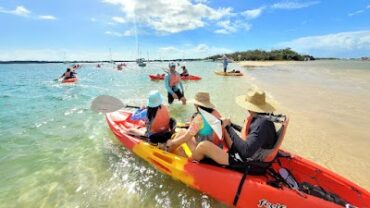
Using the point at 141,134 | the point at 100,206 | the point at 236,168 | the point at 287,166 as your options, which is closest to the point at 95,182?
the point at 100,206

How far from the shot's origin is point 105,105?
8070mm

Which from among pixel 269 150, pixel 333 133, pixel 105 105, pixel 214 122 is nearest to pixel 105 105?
pixel 105 105

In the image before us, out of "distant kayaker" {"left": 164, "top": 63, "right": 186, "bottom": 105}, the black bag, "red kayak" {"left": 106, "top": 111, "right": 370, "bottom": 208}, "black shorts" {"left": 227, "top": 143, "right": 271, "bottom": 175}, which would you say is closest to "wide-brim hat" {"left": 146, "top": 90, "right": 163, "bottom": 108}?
"red kayak" {"left": 106, "top": 111, "right": 370, "bottom": 208}

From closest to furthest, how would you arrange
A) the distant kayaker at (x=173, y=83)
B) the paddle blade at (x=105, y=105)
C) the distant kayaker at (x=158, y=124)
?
the distant kayaker at (x=158, y=124), the paddle blade at (x=105, y=105), the distant kayaker at (x=173, y=83)

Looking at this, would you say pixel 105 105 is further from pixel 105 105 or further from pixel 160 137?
pixel 160 137

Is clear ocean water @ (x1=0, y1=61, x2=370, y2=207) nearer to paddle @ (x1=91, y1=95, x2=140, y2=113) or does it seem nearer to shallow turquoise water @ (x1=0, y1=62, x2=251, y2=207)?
shallow turquoise water @ (x1=0, y1=62, x2=251, y2=207)

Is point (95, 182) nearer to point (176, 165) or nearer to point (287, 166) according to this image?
point (176, 165)

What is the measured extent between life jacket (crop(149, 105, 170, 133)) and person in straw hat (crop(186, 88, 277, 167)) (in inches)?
55.2

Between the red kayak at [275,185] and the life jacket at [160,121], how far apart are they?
0.73 meters

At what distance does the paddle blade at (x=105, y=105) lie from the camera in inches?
313

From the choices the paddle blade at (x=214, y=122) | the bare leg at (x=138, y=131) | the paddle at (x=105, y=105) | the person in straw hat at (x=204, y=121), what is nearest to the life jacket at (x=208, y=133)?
the person in straw hat at (x=204, y=121)

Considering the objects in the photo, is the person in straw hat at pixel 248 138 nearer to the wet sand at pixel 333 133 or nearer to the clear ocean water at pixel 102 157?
the clear ocean water at pixel 102 157

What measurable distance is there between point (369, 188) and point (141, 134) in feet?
14.5

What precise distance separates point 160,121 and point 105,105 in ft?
9.17
